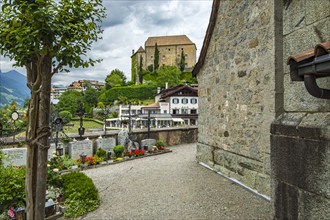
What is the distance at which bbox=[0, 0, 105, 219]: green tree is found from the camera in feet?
8.88

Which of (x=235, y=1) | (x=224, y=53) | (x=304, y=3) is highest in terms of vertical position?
(x=235, y=1)

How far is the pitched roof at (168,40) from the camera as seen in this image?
9838 centimetres

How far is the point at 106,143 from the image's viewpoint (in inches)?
482

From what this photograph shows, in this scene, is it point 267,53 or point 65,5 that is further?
point 267,53

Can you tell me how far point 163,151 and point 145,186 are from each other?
20.8 ft

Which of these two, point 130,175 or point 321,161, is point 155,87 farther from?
point 321,161

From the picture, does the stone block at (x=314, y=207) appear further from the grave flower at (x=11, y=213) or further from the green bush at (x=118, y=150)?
the green bush at (x=118, y=150)

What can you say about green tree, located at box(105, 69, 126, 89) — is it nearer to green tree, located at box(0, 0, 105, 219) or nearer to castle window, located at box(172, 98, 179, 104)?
castle window, located at box(172, 98, 179, 104)

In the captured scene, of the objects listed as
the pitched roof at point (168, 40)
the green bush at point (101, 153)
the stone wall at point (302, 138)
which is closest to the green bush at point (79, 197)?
the stone wall at point (302, 138)

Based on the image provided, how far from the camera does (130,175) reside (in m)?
8.87

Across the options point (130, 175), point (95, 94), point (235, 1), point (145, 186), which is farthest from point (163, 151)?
point (95, 94)

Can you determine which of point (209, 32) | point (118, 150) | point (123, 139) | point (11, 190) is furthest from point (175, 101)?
point (11, 190)

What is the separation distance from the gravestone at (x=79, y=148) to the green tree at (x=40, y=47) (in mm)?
8035

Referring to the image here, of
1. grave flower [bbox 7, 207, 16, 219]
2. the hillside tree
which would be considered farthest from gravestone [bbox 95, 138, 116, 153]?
the hillside tree
